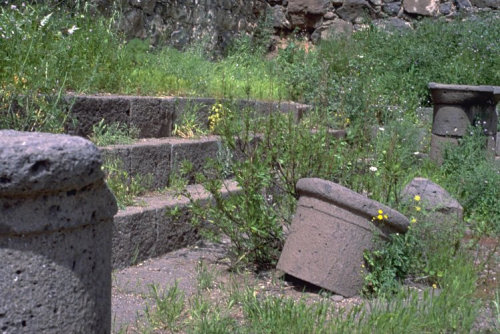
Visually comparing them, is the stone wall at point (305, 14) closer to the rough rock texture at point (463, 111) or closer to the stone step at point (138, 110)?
the stone step at point (138, 110)

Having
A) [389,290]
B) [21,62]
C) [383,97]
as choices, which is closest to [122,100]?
[21,62]

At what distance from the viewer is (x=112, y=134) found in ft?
15.7

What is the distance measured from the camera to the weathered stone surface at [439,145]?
6766 mm

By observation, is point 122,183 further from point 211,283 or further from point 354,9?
point 354,9

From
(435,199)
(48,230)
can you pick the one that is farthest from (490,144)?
(48,230)

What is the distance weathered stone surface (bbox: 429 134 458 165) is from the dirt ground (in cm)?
235

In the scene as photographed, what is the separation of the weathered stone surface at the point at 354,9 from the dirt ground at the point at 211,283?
6.48m

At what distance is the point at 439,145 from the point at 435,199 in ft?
6.29

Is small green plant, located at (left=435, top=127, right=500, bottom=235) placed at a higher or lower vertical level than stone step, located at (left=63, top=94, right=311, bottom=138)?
lower

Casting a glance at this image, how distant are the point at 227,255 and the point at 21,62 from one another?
1.86m

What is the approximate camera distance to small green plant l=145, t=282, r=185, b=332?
10.6ft

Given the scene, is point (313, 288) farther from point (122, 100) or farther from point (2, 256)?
point (2, 256)

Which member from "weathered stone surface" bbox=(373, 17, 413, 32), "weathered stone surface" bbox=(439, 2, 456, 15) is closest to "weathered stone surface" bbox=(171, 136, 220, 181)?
"weathered stone surface" bbox=(373, 17, 413, 32)

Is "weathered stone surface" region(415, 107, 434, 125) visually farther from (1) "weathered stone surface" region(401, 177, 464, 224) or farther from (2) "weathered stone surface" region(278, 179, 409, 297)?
(2) "weathered stone surface" region(278, 179, 409, 297)
